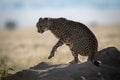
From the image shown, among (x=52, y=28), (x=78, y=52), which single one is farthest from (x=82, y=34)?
(x=52, y=28)

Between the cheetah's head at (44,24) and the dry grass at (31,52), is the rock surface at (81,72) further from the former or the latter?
the dry grass at (31,52)

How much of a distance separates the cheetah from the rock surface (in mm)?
563

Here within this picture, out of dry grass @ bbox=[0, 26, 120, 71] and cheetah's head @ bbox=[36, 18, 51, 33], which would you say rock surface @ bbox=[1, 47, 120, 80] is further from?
dry grass @ bbox=[0, 26, 120, 71]

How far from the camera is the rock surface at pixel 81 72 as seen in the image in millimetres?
13961

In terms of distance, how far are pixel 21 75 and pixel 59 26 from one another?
3.38m

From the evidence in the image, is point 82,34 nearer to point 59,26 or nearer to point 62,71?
point 59,26

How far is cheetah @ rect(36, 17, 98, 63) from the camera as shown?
16.2 m

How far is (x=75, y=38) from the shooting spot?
Result: 650 inches

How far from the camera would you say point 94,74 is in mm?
14055

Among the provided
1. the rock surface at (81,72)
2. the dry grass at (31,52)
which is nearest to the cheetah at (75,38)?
the rock surface at (81,72)

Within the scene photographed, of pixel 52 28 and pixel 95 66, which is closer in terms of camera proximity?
pixel 95 66

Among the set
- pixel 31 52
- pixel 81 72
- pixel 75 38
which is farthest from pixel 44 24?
pixel 31 52

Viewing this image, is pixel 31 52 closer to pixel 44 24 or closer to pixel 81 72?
pixel 44 24

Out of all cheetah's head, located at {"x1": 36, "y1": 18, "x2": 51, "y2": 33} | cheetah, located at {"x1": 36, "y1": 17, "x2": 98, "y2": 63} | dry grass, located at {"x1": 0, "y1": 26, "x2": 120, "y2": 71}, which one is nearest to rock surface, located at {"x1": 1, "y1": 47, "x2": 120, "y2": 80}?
cheetah, located at {"x1": 36, "y1": 17, "x2": 98, "y2": 63}
